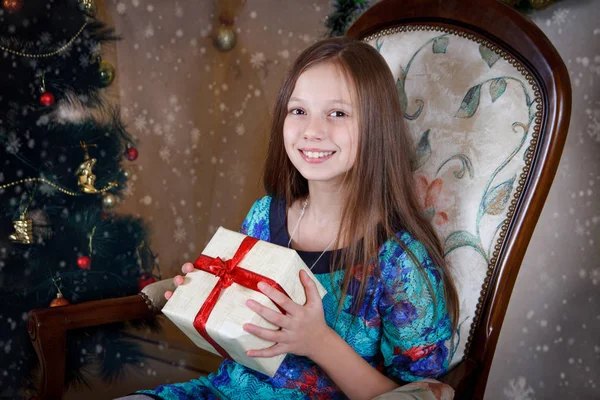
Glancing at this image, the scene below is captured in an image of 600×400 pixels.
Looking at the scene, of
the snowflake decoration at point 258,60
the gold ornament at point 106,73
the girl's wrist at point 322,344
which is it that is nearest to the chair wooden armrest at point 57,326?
the girl's wrist at point 322,344

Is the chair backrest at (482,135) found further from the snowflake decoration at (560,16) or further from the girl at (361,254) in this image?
the snowflake decoration at (560,16)

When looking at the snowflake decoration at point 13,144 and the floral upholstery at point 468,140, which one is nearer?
the floral upholstery at point 468,140

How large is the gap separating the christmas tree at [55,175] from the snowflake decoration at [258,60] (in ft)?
1.84

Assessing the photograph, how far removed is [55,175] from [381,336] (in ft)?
3.46

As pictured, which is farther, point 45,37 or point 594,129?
point 45,37

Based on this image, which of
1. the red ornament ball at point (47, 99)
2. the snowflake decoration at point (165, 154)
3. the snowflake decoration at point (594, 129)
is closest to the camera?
the snowflake decoration at point (594, 129)

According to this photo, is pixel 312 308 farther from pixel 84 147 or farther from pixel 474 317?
pixel 84 147

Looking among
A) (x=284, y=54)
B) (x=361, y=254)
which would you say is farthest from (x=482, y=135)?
(x=284, y=54)

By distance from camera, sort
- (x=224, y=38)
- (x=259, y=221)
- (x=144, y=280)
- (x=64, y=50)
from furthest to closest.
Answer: (x=224, y=38) → (x=144, y=280) → (x=64, y=50) → (x=259, y=221)

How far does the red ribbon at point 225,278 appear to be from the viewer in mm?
828

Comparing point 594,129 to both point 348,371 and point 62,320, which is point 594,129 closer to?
point 348,371

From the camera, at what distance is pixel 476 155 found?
1.12 metres

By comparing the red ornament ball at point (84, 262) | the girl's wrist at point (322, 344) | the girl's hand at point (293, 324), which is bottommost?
the red ornament ball at point (84, 262)

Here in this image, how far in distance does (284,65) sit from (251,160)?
1.32ft
